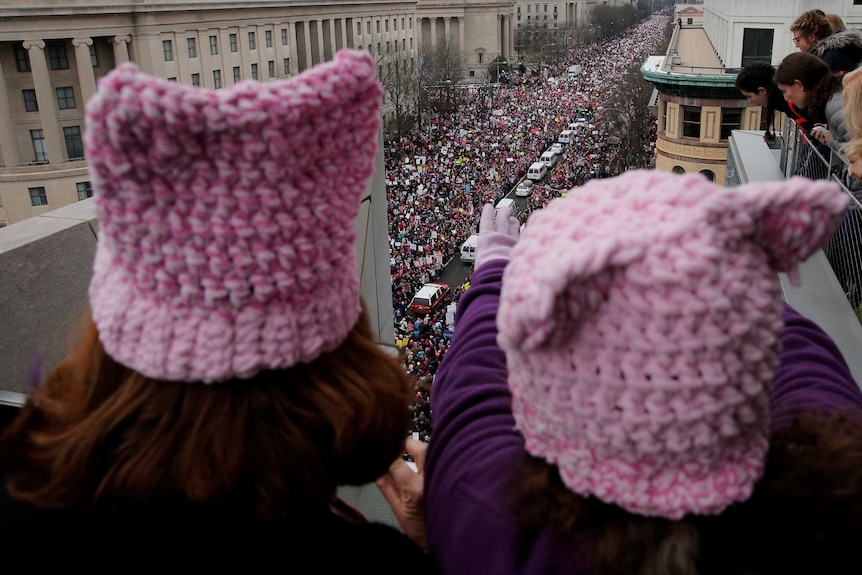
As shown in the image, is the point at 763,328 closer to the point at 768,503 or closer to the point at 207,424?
the point at 768,503

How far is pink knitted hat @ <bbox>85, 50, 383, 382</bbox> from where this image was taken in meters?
1.15

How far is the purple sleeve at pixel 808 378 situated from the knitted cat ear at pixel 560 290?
1.83 ft

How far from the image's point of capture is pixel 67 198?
28.0m

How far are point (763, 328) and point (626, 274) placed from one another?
0.22 m

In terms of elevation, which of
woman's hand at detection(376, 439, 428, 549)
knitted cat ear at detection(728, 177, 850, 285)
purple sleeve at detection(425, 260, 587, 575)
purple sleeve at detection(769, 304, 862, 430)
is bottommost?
woman's hand at detection(376, 439, 428, 549)

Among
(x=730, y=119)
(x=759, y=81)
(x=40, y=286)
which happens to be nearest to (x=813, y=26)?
(x=759, y=81)

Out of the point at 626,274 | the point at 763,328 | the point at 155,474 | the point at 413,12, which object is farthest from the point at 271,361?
the point at 413,12

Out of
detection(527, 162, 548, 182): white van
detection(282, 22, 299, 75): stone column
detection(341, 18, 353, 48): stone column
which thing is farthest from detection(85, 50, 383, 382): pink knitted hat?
detection(341, 18, 353, 48): stone column

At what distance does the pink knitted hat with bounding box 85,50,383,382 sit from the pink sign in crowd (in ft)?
22.2

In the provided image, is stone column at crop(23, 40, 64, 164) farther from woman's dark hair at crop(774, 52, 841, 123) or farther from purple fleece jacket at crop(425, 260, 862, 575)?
purple fleece jacket at crop(425, 260, 862, 575)

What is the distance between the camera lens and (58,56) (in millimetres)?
30625

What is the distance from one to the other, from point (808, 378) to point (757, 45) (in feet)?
72.6

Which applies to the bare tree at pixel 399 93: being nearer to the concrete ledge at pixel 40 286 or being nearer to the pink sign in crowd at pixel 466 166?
the pink sign in crowd at pixel 466 166

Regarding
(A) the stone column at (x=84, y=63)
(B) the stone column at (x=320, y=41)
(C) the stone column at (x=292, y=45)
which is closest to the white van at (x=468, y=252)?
(A) the stone column at (x=84, y=63)
